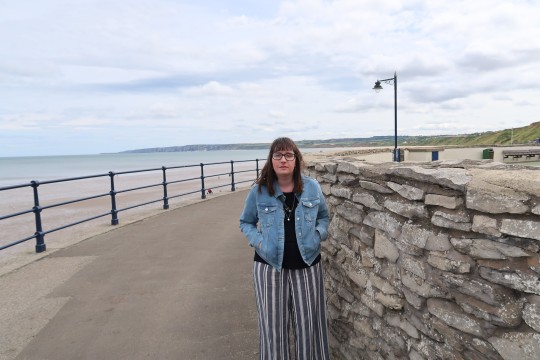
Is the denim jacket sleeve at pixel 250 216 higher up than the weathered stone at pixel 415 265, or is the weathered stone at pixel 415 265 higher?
the denim jacket sleeve at pixel 250 216

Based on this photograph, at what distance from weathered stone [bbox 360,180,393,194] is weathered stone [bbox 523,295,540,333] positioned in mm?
1036

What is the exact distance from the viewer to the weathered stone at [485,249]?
5.57 ft

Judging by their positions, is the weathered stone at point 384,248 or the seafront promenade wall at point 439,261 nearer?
the seafront promenade wall at point 439,261

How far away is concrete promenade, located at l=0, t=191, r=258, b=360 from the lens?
3.47m

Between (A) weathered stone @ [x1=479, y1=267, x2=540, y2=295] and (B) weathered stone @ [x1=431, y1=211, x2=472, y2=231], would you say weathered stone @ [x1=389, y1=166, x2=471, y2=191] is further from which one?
(A) weathered stone @ [x1=479, y1=267, x2=540, y2=295]

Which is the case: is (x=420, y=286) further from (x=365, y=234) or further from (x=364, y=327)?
(x=364, y=327)

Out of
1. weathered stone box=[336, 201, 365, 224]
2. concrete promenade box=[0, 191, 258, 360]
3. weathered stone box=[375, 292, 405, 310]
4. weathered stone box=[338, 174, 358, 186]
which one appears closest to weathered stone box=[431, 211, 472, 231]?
weathered stone box=[375, 292, 405, 310]

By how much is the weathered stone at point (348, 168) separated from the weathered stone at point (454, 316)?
1.11 meters

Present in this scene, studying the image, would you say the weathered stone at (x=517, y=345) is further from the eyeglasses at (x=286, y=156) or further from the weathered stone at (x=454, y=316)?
the eyeglasses at (x=286, y=156)

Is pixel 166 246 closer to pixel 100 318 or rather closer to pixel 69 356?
pixel 100 318

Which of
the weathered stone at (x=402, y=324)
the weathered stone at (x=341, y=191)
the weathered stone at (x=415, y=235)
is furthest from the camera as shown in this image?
the weathered stone at (x=341, y=191)

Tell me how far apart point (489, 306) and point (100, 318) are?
3584 millimetres

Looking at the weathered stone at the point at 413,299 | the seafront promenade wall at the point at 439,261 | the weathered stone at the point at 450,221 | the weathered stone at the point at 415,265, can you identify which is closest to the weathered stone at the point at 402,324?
the seafront promenade wall at the point at 439,261

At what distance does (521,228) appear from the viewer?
1660mm
